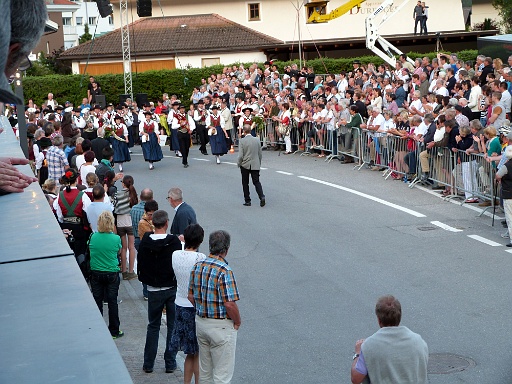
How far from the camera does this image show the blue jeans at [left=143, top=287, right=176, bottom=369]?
30.4 feet

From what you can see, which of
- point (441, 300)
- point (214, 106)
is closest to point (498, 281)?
point (441, 300)

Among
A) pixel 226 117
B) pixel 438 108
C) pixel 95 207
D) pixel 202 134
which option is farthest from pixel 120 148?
pixel 95 207

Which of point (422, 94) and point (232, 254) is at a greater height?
point (422, 94)

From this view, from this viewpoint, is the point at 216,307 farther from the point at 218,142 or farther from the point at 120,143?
the point at 218,142

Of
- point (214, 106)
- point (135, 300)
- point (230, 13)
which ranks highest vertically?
point (230, 13)

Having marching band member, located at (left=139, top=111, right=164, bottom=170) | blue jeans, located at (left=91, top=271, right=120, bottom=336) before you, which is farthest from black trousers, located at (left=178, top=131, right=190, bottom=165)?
blue jeans, located at (left=91, top=271, right=120, bottom=336)

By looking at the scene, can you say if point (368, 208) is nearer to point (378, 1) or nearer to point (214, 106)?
point (214, 106)

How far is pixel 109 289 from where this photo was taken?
34.9ft

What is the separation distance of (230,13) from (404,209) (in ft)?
125

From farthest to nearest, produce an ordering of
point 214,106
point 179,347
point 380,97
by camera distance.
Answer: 1. point 214,106
2. point 380,97
3. point 179,347

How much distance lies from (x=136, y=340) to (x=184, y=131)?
15796mm

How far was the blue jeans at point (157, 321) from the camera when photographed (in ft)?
30.4

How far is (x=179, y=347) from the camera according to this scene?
843cm

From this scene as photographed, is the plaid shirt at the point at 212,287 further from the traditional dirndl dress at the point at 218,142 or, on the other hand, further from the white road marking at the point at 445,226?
the traditional dirndl dress at the point at 218,142
